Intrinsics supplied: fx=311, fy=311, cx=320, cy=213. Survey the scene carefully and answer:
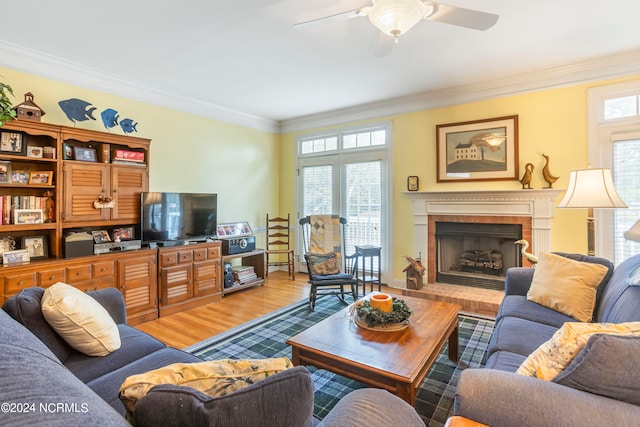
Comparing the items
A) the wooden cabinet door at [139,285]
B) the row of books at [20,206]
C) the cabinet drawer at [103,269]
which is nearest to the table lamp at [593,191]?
the wooden cabinet door at [139,285]

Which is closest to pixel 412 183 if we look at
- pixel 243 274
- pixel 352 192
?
pixel 352 192

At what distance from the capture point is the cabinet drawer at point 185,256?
3.74 meters

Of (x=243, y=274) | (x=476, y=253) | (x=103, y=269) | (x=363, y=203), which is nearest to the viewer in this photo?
(x=103, y=269)

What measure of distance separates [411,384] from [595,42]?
3541 millimetres

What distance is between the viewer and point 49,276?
9.09 ft

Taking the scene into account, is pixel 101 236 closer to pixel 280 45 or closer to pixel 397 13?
pixel 280 45

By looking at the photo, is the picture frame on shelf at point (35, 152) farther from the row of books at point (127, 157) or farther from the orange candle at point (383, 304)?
the orange candle at point (383, 304)

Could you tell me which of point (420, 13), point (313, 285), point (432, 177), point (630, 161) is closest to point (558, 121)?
point (630, 161)

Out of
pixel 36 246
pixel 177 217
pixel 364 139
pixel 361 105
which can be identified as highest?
pixel 361 105

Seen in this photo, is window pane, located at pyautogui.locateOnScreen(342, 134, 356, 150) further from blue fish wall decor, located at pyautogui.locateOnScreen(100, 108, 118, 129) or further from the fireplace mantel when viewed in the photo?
blue fish wall decor, located at pyautogui.locateOnScreen(100, 108, 118, 129)

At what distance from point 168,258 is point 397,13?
3328mm

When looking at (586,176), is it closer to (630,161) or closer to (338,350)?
(630,161)

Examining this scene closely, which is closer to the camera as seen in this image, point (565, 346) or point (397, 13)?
point (565, 346)

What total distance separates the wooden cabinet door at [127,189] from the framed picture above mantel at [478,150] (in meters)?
3.80
